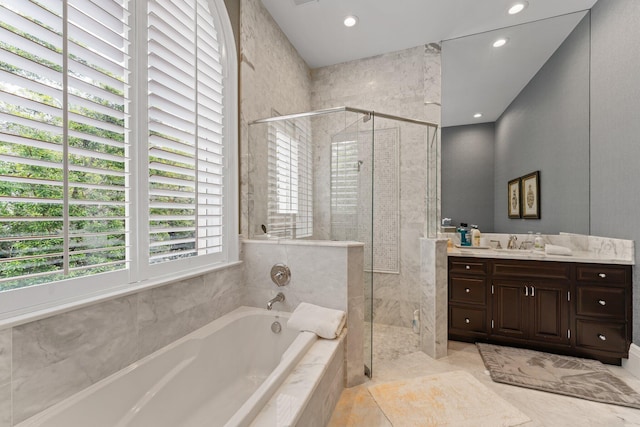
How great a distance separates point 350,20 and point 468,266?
8.67 feet

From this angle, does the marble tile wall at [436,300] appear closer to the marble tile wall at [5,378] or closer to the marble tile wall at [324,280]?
the marble tile wall at [324,280]

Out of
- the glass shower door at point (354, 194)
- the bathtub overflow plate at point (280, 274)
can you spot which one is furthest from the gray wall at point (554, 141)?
the bathtub overflow plate at point (280, 274)

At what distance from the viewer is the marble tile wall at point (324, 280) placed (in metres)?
1.84

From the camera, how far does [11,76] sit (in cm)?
92

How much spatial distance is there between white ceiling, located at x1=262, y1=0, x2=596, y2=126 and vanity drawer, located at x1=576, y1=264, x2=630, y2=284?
5.64ft

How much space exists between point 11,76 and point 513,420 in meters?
2.90

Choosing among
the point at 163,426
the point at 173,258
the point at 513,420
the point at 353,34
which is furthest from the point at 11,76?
the point at 513,420

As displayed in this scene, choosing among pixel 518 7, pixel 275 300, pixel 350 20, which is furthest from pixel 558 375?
pixel 350 20

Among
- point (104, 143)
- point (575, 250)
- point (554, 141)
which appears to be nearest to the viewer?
point (104, 143)

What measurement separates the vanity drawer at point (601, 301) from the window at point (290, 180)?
2295 millimetres

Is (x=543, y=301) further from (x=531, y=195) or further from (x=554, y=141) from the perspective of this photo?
(x=554, y=141)

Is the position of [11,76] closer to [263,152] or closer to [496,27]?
[263,152]

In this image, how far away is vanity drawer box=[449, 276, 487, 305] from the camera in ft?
8.01

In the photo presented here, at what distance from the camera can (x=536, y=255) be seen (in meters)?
2.32
